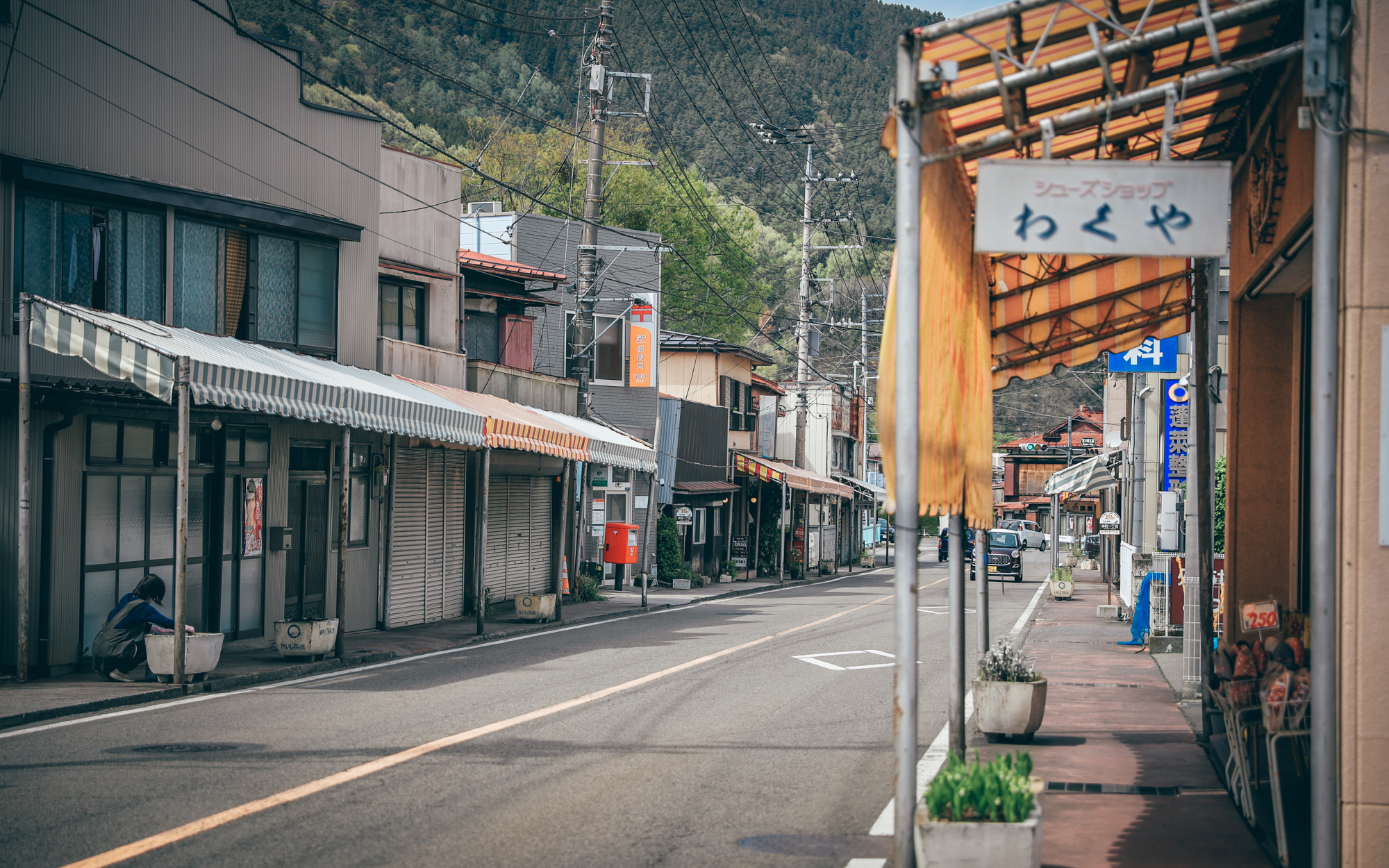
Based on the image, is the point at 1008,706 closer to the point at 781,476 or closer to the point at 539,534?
the point at 539,534

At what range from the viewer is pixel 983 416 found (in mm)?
7285

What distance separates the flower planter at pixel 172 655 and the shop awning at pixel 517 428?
6.40 metres

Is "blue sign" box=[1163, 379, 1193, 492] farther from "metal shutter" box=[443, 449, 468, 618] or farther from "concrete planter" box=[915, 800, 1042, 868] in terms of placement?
"metal shutter" box=[443, 449, 468, 618]

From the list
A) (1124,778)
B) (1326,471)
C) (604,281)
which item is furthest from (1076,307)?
(604,281)

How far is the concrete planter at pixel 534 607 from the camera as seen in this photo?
22.8 m

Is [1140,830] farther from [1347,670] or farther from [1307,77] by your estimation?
[1307,77]

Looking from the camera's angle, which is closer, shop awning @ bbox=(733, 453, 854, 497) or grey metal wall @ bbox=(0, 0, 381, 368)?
grey metal wall @ bbox=(0, 0, 381, 368)

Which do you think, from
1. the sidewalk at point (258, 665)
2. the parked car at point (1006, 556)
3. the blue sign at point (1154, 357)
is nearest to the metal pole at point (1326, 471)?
the sidewalk at point (258, 665)

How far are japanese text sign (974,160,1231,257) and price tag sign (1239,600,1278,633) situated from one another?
3.63 m

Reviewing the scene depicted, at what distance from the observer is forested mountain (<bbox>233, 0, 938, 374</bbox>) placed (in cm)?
6316

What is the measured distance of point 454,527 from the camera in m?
23.9

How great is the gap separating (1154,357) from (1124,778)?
11.1 meters

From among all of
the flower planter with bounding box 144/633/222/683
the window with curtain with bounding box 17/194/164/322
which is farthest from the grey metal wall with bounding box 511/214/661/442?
the flower planter with bounding box 144/633/222/683

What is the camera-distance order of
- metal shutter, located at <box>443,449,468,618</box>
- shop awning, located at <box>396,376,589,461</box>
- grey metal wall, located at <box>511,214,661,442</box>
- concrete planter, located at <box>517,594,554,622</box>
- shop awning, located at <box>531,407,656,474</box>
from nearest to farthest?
shop awning, located at <box>396,376,589,461</box> → concrete planter, located at <box>517,594,554,622</box> → metal shutter, located at <box>443,449,468,618</box> → shop awning, located at <box>531,407,656,474</box> → grey metal wall, located at <box>511,214,661,442</box>
